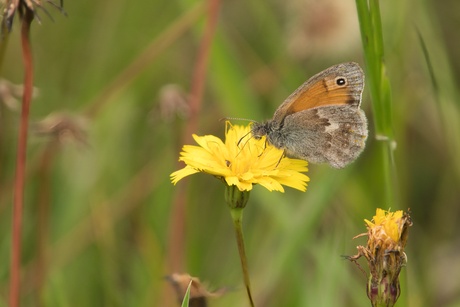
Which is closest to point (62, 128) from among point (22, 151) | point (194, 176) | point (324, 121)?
point (22, 151)

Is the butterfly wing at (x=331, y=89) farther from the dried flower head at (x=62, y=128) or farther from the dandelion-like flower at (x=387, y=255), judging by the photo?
the dried flower head at (x=62, y=128)

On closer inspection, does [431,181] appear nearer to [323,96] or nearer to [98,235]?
[98,235]

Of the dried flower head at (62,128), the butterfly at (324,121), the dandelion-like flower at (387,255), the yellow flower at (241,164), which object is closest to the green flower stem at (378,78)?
the butterfly at (324,121)

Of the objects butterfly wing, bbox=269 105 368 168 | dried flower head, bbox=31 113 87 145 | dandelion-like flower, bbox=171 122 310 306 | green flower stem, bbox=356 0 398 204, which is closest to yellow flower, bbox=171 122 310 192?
dandelion-like flower, bbox=171 122 310 306

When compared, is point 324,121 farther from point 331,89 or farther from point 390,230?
point 390,230

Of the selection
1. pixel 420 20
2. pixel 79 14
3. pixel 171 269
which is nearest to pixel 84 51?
pixel 79 14

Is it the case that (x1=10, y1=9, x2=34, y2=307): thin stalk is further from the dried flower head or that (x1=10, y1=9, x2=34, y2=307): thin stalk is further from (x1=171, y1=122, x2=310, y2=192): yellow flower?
the dried flower head

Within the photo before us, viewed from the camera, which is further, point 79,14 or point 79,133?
point 79,14
